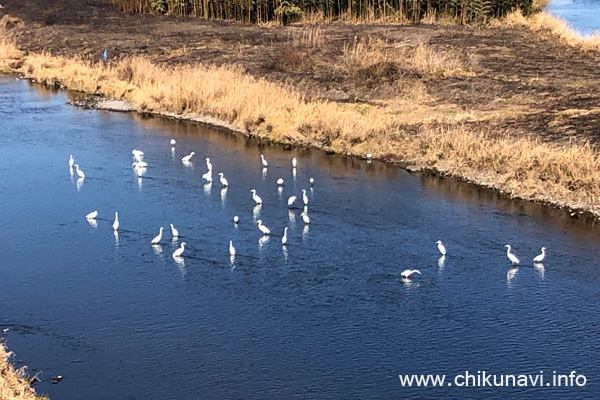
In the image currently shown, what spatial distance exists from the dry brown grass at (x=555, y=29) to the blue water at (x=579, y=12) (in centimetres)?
187

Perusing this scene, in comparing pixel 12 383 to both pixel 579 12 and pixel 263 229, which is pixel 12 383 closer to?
pixel 263 229

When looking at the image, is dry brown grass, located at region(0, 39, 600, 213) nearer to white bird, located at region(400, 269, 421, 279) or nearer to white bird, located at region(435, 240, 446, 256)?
white bird, located at region(435, 240, 446, 256)

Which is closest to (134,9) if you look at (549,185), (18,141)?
(18,141)

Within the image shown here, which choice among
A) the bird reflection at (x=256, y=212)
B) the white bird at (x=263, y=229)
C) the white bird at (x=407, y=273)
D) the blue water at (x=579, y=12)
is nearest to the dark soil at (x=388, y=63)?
the blue water at (x=579, y=12)

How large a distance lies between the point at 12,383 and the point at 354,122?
825 inches

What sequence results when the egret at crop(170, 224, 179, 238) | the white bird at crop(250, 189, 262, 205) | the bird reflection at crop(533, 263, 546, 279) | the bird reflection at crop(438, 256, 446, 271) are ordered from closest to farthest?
the bird reflection at crop(533, 263, 546, 279) < the bird reflection at crop(438, 256, 446, 271) < the egret at crop(170, 224, 179, 238) < the white bird at crop(250, 189, 262, 205)

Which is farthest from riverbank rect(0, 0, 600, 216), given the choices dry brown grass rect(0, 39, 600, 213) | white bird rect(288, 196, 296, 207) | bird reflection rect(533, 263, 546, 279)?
white bird rect(288, 196, 296, 207)

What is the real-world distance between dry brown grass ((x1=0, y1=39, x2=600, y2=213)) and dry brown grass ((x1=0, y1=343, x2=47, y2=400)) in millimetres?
16598

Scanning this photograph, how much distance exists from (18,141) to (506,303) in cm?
2199

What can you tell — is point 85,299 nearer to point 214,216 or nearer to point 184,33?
→ point 214,216

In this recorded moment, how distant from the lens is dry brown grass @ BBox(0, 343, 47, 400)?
1500 cm

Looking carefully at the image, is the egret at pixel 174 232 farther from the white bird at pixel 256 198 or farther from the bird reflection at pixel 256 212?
the white bird at pixel 256 198

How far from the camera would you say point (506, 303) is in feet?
66.7

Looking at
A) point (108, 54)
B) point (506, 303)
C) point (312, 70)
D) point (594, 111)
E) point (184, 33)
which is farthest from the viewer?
point (184, 33)
